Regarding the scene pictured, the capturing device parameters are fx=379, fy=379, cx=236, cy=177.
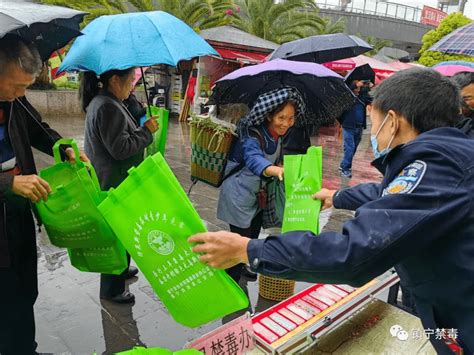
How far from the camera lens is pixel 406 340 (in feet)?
6.77

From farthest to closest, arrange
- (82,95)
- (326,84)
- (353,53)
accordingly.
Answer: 1. (353,53)
2. (326,84)
3. (82,95)

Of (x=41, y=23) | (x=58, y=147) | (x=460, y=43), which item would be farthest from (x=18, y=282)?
(x=460, y=43)

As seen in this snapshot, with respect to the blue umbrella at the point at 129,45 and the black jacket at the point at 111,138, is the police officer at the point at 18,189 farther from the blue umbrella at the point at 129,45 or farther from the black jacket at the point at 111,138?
the blue umbrella at the point at 129,45

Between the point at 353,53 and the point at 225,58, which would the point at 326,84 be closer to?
the point at 353,53

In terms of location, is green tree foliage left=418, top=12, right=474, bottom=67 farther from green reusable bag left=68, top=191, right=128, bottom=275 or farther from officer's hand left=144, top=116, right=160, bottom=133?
green reusable bag left=68, top=191, right=128, bottom=275

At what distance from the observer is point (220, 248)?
1240mm

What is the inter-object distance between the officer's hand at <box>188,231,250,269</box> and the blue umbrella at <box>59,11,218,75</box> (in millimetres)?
1489

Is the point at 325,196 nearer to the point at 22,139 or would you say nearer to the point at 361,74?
the point at 22,139

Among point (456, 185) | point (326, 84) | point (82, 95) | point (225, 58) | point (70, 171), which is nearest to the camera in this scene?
point (456, 185)

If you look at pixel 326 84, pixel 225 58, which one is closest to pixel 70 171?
pixel 326 84

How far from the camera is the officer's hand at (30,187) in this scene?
5.38 feet

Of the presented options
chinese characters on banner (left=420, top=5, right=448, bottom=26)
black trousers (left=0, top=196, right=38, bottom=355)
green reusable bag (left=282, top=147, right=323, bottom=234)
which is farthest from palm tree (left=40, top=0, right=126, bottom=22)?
chinese characters on banner (left=420, top=5, right=448, bottom=26)

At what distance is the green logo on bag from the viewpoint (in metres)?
1.26

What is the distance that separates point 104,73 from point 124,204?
152 centimetres
